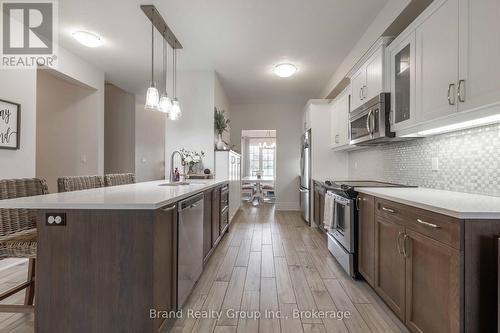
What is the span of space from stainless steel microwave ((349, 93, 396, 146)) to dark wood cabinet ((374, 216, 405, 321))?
90 centimetres

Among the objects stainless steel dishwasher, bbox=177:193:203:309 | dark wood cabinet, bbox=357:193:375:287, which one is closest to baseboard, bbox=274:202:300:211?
dark wood cabinet, bbox=357:193:375:287

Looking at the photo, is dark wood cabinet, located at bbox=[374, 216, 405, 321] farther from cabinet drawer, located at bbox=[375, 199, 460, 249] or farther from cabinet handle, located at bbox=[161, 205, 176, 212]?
cabinet handle, located at bbox=[161, 205, 176, 212]

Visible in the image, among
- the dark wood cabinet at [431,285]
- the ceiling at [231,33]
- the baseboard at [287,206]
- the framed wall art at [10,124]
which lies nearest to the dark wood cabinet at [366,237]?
the dark wood cabinet at [431,285]

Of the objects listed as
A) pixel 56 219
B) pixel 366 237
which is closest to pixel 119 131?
pixel 56 219

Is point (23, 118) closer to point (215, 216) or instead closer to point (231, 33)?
point (215, 216)

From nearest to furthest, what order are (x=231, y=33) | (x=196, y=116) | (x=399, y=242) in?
1. (x=399, y=242)
2. (x=231, y=33)
3. (x=196, y=116)

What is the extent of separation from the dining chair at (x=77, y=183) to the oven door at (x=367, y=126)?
113 inches

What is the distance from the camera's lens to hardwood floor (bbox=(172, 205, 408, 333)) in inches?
70.4

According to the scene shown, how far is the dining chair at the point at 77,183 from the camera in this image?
7.37 feet

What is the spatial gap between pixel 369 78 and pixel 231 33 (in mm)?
1718

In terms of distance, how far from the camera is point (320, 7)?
2.69 m

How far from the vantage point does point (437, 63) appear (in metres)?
1.79

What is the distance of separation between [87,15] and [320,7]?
2518 millimetres

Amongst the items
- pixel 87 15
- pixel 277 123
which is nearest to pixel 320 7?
pixel 87 15
